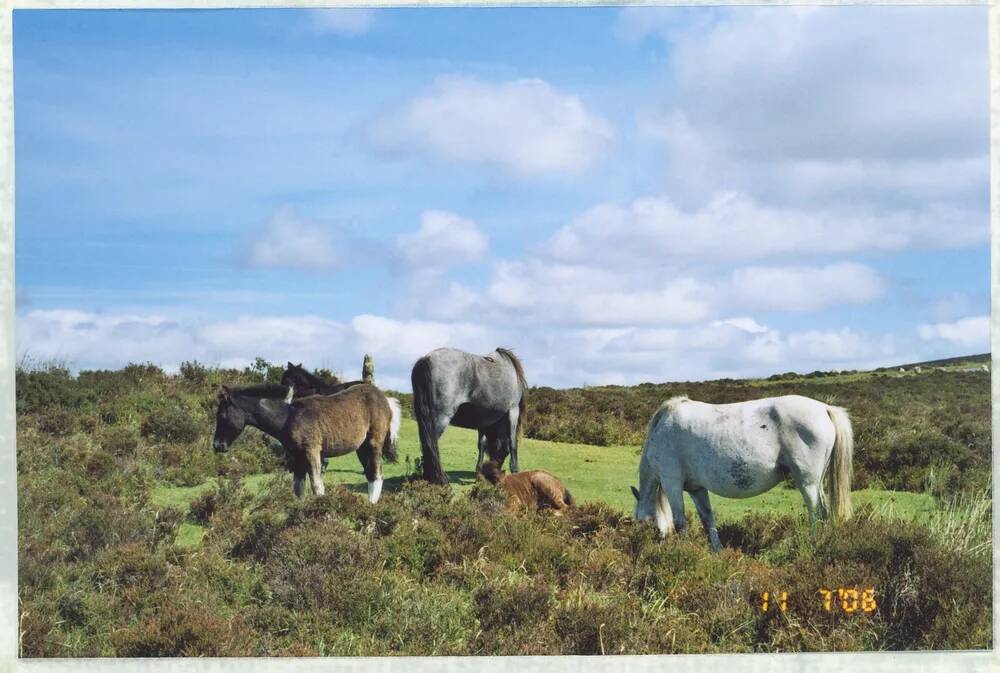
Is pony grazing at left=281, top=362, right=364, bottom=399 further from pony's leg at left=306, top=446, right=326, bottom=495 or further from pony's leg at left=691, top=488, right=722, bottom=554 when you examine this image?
pony's leg at left=691, top=488, right=722, bottom=554

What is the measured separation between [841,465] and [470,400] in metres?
6.64

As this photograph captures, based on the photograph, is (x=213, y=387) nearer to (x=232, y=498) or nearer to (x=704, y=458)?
(x=232, y=498)

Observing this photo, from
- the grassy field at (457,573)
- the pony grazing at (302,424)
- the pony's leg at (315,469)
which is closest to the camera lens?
the grassy field at (457,573)

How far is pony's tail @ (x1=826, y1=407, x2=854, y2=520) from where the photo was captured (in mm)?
11008

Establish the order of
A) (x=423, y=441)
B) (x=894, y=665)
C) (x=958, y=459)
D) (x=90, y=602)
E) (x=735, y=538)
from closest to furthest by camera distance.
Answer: (x=894, y=665) → (x=90, y=602) → (x=735, y=538) → (x=423, y=441) → (x=958, y=459)

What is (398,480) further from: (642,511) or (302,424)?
(642,511)

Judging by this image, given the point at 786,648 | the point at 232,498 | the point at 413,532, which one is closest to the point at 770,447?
the point at 786,648

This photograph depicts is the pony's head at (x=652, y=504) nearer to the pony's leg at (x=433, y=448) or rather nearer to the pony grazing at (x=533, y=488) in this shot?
the pony grazing at (x=533, y=488)

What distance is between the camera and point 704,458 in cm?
1138

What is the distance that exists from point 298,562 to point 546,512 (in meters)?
3.78

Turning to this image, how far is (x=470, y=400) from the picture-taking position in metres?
15.7
